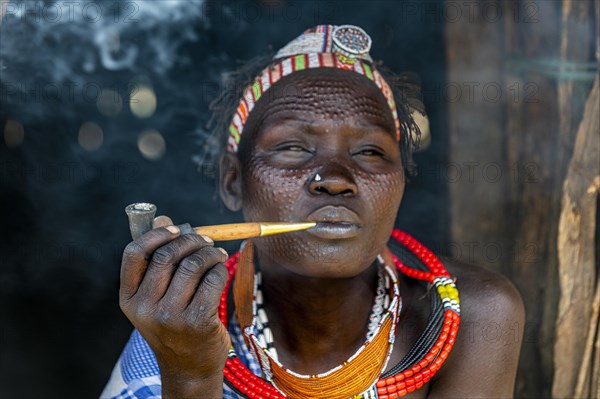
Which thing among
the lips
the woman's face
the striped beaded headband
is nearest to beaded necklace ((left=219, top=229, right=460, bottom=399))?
the woman's face

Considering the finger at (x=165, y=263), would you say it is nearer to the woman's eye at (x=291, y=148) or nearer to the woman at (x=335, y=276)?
the woman at (x=335, y=276)

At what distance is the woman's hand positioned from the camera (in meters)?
1.62

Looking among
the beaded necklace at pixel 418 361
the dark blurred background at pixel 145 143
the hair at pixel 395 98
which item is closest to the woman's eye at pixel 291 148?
the hair at pixel 395 98

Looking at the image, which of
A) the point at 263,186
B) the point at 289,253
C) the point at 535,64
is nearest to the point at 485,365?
the point at 289,253

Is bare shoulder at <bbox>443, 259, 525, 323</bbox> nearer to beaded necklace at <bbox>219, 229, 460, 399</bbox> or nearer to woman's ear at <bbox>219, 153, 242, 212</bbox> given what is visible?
beaded necklace at <bbox>219, 229, 460, 399</bbox>

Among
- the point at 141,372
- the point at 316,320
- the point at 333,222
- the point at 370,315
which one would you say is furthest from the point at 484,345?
the point at 141,372

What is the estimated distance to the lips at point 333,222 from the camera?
213cm

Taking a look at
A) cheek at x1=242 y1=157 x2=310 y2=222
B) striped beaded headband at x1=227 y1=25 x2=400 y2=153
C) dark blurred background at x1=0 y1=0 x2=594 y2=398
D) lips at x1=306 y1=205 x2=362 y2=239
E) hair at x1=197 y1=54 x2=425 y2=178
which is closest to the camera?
lips at x1=306 y1=205 x2=362 y2=239

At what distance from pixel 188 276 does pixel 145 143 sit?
7.32ft

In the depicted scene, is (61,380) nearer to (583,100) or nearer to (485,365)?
(485,365)

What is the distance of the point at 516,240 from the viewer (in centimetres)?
331

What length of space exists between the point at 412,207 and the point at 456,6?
1025mm

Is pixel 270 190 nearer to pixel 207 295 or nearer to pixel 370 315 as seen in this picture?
pixel 370 315

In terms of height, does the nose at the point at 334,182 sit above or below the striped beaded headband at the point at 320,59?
below
